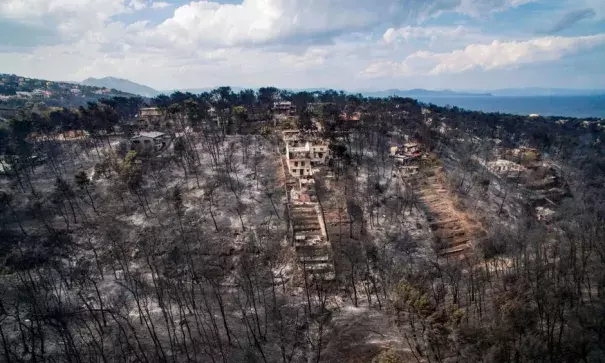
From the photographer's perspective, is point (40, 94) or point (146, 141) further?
point (40, 94)

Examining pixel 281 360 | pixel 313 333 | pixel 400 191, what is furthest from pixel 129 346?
pixel 400 191

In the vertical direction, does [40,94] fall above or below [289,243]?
above

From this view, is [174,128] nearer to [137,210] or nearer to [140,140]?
[140,140]

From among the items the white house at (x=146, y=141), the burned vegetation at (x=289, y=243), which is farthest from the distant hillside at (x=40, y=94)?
the white house at (x=146, y=141)

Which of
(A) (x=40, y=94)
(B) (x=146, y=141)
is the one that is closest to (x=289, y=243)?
(B) (x=146, y=141)

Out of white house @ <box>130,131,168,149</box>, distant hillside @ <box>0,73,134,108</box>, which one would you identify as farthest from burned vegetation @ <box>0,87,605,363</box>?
distant hillside @ <box>0,73,134,108</box>

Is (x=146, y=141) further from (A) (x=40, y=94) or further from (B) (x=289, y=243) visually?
(A) (x=40, y=94)

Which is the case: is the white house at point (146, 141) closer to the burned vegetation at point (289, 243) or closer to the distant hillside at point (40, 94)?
the burned vegetation at point (289, 243)

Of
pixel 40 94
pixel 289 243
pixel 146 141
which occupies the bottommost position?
pixel 289 243
